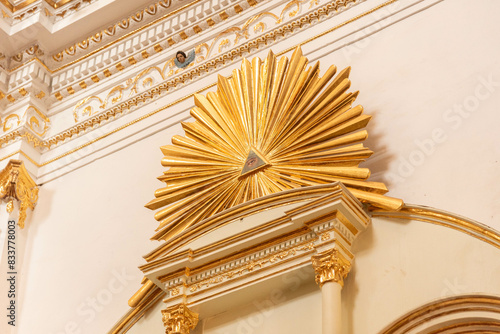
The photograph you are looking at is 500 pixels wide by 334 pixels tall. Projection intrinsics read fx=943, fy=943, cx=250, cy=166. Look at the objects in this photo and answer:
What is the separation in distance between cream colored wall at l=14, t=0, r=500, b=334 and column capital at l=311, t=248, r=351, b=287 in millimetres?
90

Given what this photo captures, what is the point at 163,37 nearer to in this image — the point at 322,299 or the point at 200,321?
the point at 200,321

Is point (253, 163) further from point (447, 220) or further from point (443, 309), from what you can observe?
point (443, 309)

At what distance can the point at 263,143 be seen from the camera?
5.03 meters

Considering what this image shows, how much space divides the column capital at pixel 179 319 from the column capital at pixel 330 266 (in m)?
0.76

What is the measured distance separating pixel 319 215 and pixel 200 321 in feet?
2.97

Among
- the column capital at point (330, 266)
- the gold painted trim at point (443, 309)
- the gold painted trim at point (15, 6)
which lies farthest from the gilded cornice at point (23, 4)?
the gold painted trim at point (443, 309)

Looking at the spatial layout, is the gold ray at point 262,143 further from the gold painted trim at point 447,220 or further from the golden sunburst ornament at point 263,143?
the gold painted trim at point 447,220

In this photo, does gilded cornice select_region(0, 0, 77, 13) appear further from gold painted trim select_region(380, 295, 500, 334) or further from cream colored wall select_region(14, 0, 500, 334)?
→ gold painted trim select_region(380, 295, 500, 334)

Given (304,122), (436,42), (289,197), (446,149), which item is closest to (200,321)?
(289,197)

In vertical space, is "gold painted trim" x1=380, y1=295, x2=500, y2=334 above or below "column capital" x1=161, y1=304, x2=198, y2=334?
below

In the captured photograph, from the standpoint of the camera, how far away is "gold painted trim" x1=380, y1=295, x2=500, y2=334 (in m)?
3.95

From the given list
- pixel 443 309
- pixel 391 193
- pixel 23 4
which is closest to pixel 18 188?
pixel 23 4

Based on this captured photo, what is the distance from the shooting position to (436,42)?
4941 millimetres

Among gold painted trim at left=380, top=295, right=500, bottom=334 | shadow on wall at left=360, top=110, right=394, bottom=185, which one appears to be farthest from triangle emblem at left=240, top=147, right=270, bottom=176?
gold painted trim at left=380, top=295, right=500, bottom=334
